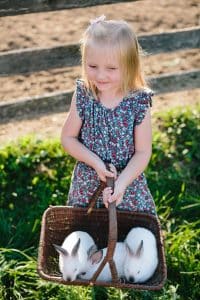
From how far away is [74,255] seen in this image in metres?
2.66

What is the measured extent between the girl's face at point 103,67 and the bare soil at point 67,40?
2084 millimetres

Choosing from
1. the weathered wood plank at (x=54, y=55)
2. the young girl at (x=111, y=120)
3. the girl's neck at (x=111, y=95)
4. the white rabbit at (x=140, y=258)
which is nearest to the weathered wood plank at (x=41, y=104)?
the weathered wood plank at (x=54, y=55)

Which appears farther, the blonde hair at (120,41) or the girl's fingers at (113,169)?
the girl's fingers at (113,169)

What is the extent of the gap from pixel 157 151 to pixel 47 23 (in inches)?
99.5

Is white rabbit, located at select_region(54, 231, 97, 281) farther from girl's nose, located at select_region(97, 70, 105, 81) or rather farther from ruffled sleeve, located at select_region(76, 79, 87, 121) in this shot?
girl's nose, located at select_region(97, 70, 105, 81)

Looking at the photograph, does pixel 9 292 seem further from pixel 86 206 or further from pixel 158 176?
pixel 158 176

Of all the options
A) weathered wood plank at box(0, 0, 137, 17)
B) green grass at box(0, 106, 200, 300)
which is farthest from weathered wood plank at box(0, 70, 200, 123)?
weathered wood plank at box(0, 0, 137, 17)

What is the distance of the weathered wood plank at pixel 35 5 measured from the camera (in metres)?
3.68

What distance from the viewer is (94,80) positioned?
2.68 m

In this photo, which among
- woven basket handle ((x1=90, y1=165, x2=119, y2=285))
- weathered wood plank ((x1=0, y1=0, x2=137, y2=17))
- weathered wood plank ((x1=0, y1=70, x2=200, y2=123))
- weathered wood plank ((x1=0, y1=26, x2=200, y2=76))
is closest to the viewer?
woven basket handle ((x1=90, y1=165, x2=119, y2=285))

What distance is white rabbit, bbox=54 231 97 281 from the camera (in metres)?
2.63

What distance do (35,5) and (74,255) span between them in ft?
5.85

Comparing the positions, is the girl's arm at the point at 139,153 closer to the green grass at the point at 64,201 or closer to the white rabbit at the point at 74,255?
the white rabbit at the point at 74,255

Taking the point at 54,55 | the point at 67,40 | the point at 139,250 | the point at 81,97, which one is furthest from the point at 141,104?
the point at 67,40
